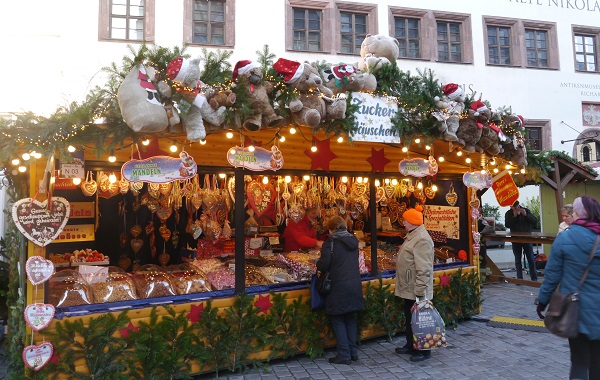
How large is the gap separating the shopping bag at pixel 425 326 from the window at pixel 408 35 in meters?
13.2

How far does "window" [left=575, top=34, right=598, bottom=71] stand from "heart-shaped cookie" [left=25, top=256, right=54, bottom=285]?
67.2ft

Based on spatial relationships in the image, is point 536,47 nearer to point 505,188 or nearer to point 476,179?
point 505,188

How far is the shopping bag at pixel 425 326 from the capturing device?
4.56m

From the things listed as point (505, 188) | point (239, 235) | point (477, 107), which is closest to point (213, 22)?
point (505, 188)

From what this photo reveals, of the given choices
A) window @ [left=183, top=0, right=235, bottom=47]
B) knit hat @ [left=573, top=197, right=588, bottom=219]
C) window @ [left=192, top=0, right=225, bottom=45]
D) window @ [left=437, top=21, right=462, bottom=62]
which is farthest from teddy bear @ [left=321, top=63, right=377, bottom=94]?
window @ [left=437, top=21, right=462, bottom=62]

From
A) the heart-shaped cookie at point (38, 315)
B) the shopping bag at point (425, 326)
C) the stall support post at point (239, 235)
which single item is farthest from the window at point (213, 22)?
the heart-shaped cookie at point (38, 315)

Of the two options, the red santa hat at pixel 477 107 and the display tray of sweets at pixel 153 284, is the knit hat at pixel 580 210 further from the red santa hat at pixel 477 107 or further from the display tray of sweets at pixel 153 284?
the display tray of sweets at pixel 153 284

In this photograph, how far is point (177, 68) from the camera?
339 centimetres

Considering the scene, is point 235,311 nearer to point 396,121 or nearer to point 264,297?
point 264,297

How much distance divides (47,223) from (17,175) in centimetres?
94

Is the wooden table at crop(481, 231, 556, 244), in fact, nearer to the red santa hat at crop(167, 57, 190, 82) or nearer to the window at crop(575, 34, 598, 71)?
the red santa hat at crop(167, 57, 190, 82)

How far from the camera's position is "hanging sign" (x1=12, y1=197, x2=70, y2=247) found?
140 inches

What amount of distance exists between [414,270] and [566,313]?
5.75 feet

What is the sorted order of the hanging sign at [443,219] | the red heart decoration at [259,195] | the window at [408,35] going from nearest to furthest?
the red heart decoration at [259,195], the hanging sign at [443,219], the window at [408,35]
